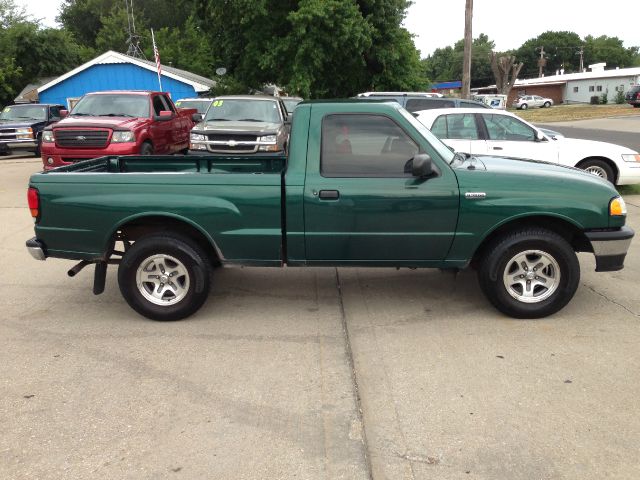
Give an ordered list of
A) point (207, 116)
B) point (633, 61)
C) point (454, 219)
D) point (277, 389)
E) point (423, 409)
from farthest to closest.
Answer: point (633, 61) → point (207, 116) → point (454, 219) → point (277, 389) → point (423, 409)

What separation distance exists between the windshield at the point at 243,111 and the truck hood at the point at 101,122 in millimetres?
1939

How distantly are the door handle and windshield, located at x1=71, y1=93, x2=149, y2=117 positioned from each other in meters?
8.67

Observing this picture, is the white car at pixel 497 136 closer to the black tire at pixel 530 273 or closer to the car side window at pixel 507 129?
the car side window at pixel 507 129

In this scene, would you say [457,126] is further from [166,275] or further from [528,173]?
[166,275]

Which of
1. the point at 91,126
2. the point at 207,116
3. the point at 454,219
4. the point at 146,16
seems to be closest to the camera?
the point at 454,219

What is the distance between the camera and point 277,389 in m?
3.72

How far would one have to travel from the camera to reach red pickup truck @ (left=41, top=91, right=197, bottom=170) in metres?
10.8

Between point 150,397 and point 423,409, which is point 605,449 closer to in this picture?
point 423,409

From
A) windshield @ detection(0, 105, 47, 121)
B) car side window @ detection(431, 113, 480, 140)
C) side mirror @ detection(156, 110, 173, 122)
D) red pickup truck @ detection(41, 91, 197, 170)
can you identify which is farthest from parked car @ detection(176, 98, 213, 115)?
car side window @ detection(431, 113, 480, 140)

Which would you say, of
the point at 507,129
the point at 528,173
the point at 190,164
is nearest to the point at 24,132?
the point at 190,164

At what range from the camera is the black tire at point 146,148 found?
1135cm

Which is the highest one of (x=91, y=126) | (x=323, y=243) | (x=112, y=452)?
(x=91, y=126)

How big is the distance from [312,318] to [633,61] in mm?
145856

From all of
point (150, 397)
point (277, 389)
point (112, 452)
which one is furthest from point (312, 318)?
point (112, 452)
